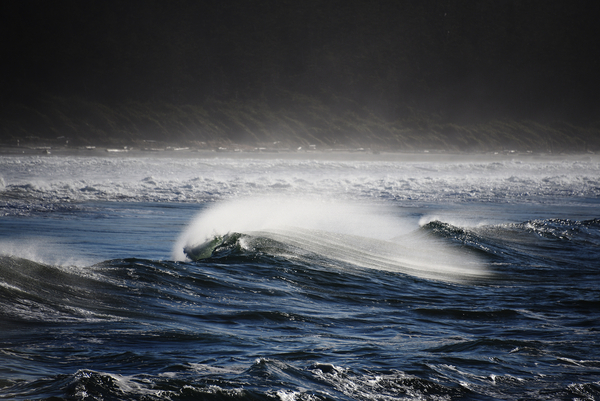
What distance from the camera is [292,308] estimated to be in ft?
24.0

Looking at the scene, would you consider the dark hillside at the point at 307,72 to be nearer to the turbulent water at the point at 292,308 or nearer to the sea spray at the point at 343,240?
the sea spray at the point at 343,240

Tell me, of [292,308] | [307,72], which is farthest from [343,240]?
[307,72]

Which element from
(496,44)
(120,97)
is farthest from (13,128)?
(496,44)

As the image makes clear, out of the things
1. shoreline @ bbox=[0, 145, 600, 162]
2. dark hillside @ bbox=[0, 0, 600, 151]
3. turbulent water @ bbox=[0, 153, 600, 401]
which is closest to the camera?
turbulent water @ bbox=[0, 153, 600, 401]

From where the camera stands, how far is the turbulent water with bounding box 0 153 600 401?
4.98 meters

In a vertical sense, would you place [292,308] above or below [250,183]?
below

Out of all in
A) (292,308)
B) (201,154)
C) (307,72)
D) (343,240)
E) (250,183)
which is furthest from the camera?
(307,72)

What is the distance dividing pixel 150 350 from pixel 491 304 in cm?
458

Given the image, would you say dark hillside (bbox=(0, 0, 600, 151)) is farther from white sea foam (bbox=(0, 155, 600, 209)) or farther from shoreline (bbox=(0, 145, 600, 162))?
white sea foam (bbox=(0, 155, 600, 209))

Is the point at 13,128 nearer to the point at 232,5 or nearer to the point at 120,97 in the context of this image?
the point at 120,97

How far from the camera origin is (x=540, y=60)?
450 feet

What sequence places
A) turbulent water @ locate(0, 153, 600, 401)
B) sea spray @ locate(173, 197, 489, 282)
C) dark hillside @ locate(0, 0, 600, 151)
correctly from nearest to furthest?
→ turbulent water @ locate(0, 153, 600, 401)
sea spray @ locate(173, 197, 489, 282)
dark hillside @ locate(0, 0, 600, 151)

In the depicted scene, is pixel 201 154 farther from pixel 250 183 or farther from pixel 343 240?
pixel 343 240

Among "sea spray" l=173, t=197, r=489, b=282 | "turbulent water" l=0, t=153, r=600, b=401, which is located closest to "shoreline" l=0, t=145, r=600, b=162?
"sea spray" l=173, t=197, r=489, b=282
